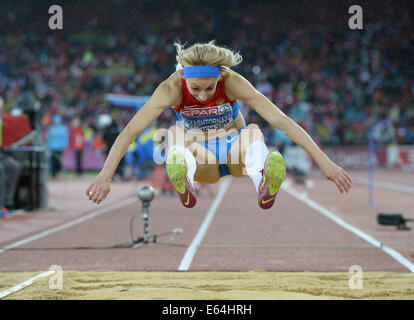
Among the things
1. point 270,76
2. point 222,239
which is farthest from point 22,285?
point 270,76

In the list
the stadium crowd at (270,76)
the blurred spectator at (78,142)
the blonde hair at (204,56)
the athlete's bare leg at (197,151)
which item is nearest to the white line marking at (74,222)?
the athlete's bare leg at (197,151)

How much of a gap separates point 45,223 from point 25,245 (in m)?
2.02

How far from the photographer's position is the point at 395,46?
56.1 feet

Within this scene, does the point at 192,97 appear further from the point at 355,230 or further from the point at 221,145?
the point at 355,230

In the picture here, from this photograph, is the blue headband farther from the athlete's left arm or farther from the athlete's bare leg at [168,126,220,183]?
the athlete's bare leg at [168,126,220,183]

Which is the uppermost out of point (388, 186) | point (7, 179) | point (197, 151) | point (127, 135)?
point (127, 135)

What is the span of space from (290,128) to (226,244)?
11.3ft

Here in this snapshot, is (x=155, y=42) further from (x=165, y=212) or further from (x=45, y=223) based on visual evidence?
(x=45, y=223)

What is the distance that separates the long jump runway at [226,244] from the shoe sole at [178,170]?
1.56 metres

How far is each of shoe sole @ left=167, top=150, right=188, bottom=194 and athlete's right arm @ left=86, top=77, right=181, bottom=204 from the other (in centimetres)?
38

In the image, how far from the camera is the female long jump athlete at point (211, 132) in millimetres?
3471

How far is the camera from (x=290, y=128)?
3531 millimetres

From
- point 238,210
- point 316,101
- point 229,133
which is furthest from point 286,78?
point 229,133

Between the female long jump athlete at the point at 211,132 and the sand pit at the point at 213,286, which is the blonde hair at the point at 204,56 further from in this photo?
the sand pit at the point at 213,286
